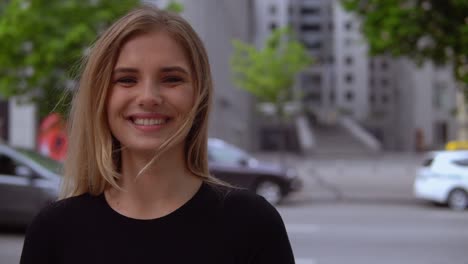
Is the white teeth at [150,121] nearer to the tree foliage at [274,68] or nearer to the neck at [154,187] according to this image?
the neck at [154,187]

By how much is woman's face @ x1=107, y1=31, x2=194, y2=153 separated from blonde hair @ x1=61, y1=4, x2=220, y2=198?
0.08 feet

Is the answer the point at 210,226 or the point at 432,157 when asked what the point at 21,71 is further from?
the point at 210,226

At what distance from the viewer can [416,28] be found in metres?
13.9

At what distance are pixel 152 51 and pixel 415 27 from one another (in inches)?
517

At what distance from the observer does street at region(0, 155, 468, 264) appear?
29.5 ft

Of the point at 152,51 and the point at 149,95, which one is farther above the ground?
the point at 152,51

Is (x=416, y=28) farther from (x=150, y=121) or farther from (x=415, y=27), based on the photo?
(x=150, y=121)

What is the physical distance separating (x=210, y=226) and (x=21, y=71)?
16.2 meters

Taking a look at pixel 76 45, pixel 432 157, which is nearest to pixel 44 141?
Result: pixel 76 45

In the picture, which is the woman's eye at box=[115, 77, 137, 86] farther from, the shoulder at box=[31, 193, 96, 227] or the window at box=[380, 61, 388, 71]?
the window at box=[380, 61, 388, 71]

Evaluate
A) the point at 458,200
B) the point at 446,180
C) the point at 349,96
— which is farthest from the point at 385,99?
the point at 458,200

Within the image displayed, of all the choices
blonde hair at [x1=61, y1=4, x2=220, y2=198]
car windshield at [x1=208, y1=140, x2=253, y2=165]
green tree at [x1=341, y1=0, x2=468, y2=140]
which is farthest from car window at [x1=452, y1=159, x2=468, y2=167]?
blonde hair at [x1=61, y1=4, x2=220, y2=198]

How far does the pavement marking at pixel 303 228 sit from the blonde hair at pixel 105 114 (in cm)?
977

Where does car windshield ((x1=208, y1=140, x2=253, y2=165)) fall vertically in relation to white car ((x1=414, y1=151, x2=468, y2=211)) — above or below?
above
